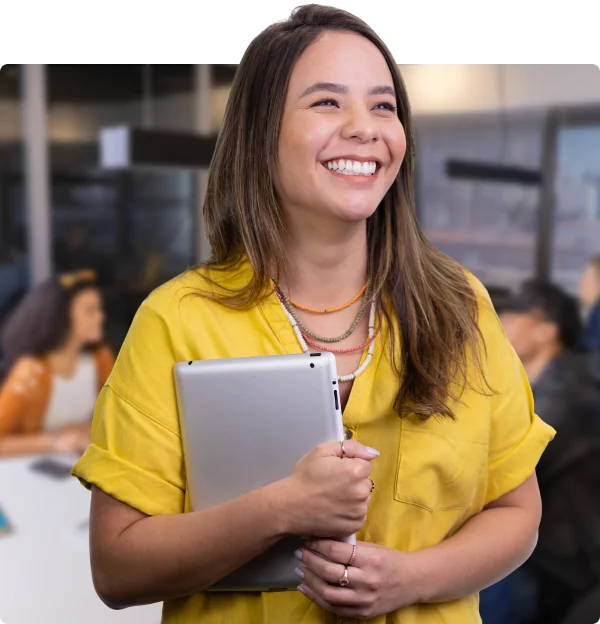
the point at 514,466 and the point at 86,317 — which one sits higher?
the point at 514,466

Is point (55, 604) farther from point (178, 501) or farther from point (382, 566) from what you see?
point (382, 566)

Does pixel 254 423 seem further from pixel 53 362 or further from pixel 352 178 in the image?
pixel 53 362

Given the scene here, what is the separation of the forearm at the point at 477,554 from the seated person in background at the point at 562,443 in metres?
1.86

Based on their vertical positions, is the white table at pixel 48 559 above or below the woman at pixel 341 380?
below

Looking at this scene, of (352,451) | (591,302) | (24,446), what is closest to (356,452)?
(352,451)

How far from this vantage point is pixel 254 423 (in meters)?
0.96

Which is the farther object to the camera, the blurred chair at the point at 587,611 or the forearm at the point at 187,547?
the blurred chair at the point at 587,611

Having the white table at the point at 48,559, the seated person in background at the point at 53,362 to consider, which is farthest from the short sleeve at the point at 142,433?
the seated person in background at the point at 53,362

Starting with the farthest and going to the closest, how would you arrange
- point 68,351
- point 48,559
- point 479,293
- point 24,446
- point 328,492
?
1. point 68,351
2. point 24,446
3. point 48,559
4. point 479,293
5. point 328,492

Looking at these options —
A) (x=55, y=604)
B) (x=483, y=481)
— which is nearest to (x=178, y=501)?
(x=483, y=481)

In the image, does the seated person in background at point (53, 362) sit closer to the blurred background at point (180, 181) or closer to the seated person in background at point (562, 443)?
the blurred background at point (180, 181)

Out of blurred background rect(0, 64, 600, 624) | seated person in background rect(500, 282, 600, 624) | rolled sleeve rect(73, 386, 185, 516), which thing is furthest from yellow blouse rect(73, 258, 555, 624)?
seated person in background rect(500, 282, 600, 624)

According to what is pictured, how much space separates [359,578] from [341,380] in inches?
9.9

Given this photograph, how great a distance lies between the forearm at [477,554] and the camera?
95 centimetres
